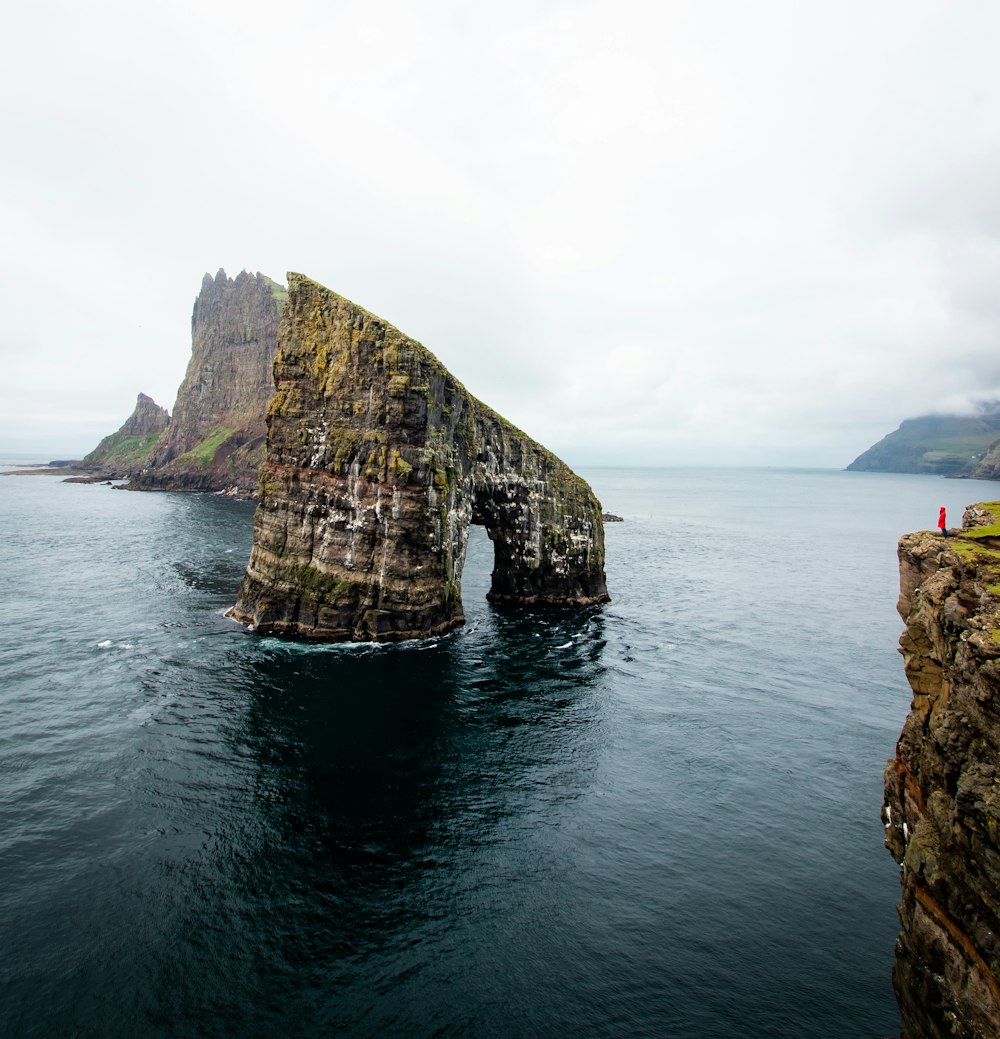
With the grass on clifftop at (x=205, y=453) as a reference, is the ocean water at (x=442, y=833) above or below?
below

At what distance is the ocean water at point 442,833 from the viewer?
20203 mm

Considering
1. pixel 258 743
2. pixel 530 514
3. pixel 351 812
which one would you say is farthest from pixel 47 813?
pixel 530 514

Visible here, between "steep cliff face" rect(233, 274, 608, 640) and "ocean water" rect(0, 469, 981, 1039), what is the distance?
4125 millimetres


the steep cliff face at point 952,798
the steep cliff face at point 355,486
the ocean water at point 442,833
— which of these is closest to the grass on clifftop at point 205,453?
the ocean water at point 442,833

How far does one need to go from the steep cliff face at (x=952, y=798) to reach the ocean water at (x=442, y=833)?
26.0 feet

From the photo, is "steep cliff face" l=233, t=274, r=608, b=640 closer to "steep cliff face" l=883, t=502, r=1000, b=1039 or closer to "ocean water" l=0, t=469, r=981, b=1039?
"ocean water" l=0, t=469, r=981, b=1039

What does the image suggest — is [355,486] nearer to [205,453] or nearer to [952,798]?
[952,798]

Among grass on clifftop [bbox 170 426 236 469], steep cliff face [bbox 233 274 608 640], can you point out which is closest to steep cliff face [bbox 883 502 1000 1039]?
steep cliff face [bbox 233 274 608 640]

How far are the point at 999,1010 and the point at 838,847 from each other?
60.8 ft

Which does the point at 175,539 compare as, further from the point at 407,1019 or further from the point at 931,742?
the point at 931,742

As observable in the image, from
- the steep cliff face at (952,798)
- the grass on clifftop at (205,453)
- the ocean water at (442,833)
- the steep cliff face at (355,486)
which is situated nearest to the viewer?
the steep cliff face at (952,798)

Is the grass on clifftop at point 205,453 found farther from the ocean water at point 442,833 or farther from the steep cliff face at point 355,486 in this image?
the steep cliff face at point 355,486

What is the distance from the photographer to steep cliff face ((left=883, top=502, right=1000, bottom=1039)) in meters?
12.6

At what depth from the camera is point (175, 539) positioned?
102 metres
